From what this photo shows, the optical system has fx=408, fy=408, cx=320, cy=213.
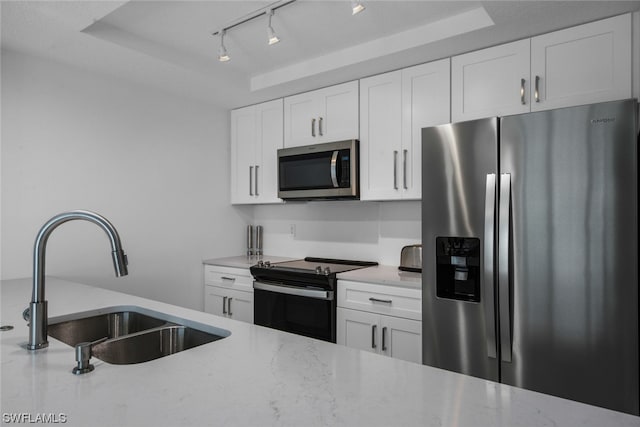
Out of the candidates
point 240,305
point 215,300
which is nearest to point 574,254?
point 240,305

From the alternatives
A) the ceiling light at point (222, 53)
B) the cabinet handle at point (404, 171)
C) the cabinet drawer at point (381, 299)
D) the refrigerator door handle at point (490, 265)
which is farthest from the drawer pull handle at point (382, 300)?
the ceiling light at point (222, 53)

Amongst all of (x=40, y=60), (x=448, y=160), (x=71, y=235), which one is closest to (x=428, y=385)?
(x=448, y=160)

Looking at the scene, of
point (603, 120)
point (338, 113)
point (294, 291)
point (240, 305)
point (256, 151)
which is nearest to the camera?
point (603, 120)

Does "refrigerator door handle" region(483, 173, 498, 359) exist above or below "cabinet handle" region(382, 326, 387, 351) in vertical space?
above

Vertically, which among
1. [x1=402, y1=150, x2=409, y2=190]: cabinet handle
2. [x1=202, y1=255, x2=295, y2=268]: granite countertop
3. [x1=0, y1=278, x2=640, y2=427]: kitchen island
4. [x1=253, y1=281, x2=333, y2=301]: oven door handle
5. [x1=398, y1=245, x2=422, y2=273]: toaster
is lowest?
[x1=253, y1=281, x2=333, y2=301]: oven door handle

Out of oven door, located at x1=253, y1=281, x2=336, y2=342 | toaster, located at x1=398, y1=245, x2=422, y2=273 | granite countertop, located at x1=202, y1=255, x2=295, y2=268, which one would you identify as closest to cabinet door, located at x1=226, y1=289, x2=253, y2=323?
oven door, located at x1=253, y1=281, x2=336, y2=342

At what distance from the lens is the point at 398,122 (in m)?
A: 2.79

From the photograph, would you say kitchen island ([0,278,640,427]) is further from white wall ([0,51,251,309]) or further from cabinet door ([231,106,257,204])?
cabinet door ([231,106,257,204])

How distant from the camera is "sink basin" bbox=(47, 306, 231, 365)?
138 cm

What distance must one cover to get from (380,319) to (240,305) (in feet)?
4.24

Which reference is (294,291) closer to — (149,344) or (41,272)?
(149,344)

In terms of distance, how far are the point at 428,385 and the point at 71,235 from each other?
266cm

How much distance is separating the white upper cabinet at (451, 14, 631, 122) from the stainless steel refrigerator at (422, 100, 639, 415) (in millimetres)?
466

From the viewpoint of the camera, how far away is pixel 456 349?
2.04 m
